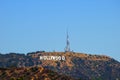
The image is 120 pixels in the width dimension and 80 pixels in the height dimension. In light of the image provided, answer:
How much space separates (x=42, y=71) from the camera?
153 meters

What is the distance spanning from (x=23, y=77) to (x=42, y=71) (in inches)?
337

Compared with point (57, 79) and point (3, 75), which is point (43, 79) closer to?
point (57, 79)

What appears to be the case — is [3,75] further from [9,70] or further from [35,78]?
[35,78]

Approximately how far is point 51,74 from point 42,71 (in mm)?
6048

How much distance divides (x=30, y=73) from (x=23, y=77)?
192 inches

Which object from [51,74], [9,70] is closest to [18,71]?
[9,70]

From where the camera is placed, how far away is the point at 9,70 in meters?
159

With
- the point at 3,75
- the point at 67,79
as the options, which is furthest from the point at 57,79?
the point at 3,75

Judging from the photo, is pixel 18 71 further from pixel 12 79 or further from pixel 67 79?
pixel 67 79

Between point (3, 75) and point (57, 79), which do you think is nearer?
point (57, 79)

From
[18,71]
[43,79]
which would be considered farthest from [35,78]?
[18,71]

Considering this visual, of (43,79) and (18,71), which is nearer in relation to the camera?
(43,79)

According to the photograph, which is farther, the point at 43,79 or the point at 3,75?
the point at 3,75

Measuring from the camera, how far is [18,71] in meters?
156
